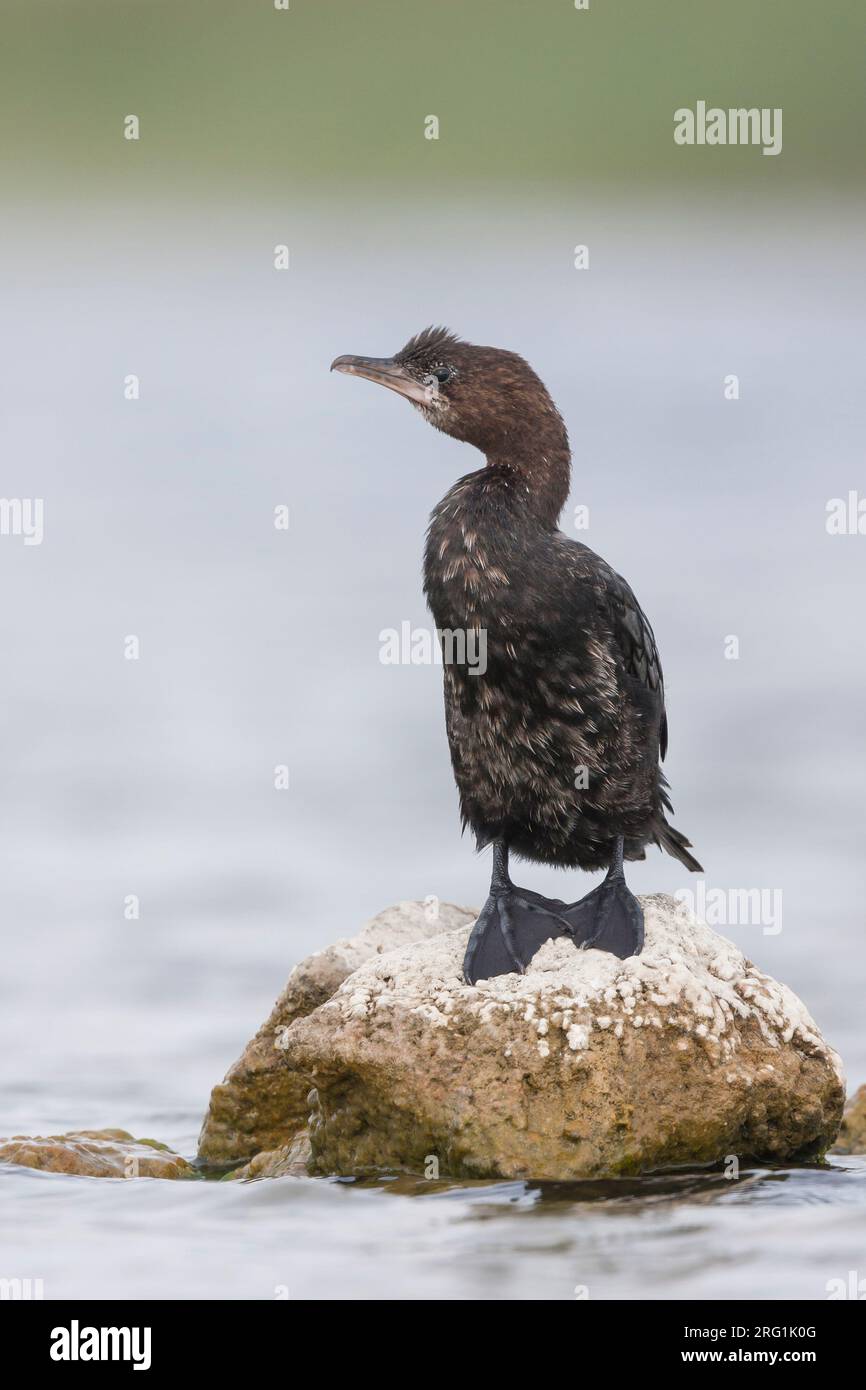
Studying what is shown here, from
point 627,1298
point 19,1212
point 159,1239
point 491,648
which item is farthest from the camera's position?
point 491,648

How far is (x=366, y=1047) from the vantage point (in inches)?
250

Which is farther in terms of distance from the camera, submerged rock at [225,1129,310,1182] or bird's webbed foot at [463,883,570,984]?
submerged rock at [225,1129,310,1182]

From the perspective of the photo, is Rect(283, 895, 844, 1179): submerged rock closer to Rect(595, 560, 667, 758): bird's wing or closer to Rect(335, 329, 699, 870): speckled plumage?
Rect(335, 329, 699, 870): speckled plumage

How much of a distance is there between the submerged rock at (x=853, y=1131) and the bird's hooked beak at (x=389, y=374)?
3499mm

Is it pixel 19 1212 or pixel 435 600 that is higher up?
pixel 435 600

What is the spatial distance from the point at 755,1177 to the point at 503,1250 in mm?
1052

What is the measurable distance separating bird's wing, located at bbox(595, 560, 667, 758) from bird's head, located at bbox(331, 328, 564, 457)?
2.14 feet

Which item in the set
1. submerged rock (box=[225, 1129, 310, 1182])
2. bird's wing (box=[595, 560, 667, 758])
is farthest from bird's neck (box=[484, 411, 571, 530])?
submerged rock (box=[225, 1129, 310, 1182])

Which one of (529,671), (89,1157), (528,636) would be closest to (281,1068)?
(89,1157)

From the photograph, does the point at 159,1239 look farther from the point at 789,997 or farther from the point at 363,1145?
the point at 789,997

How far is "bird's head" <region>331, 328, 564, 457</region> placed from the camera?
7.15m

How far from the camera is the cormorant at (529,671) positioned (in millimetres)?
6875

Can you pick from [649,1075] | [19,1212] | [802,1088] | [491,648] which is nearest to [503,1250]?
[649,1075]

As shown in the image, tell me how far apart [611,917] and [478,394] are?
7.04ft
